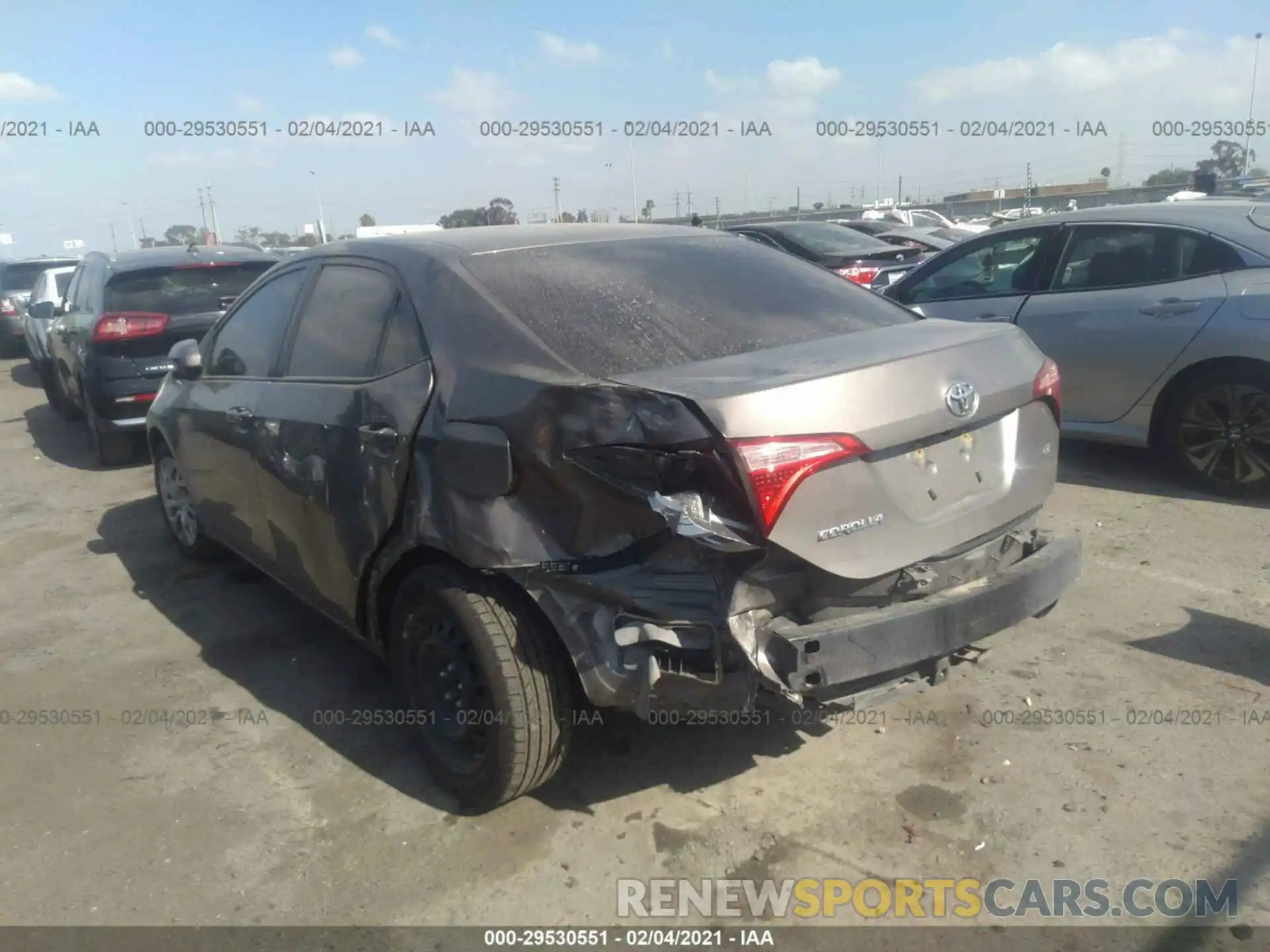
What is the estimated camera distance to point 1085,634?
396cm

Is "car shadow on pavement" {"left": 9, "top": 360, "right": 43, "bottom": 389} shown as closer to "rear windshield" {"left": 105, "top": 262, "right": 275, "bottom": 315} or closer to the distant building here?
"rear windshield" {"left": 105, "top": 262, "right": 275, "bottom": 315}

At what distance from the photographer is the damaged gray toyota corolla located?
2.42m

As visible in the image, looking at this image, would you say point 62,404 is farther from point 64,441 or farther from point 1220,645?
point 1220,645

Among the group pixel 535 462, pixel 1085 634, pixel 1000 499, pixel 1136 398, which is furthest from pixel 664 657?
pixel 1136 398

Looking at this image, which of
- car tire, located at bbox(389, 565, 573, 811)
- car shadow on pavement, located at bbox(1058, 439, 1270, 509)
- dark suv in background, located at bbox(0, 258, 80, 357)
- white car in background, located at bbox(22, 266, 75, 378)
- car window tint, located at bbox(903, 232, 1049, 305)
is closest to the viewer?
car tire, located at bbox(389, 565, 573, 811)

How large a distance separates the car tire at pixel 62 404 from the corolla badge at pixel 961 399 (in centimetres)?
971

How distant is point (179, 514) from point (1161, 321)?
551 centimetres

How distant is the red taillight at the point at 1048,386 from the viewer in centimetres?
300

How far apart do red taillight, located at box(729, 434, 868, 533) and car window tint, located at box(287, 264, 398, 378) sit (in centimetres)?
151

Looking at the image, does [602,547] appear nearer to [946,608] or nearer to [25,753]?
[946,608]

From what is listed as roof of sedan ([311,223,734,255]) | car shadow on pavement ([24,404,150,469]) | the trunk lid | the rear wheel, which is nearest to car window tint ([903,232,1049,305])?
roof of sedan ([311,223,734,255])

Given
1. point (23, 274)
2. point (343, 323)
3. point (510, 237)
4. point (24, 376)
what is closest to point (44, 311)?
point (343, 323)

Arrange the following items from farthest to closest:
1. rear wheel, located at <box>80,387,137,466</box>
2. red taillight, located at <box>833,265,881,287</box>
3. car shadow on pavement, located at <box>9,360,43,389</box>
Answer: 1. car shadow on pavement, located at <box>9,360,43,389</box>
2. red taillight, located at <box>833,265,881,287</box>
3. rear wheel, located at <box>80,387,137,466</box>

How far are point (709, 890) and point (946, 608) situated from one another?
100cm
